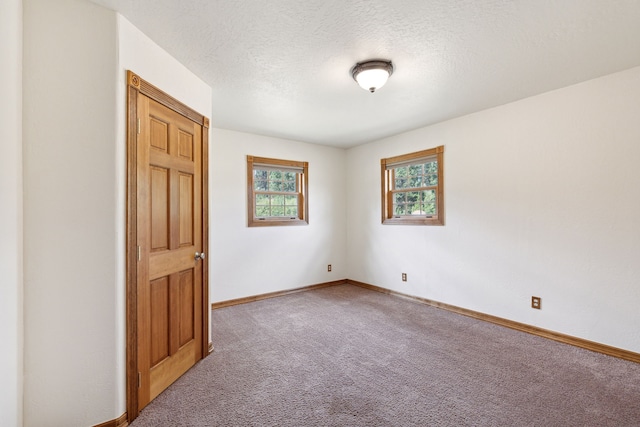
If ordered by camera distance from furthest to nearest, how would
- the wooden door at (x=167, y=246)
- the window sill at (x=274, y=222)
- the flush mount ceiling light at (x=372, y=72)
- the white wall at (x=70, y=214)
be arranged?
the window sill at (x=274, y=222) < the flush mount ceiling light at (x=372, y=72) < the wooden door at (x=167, y=246) < the white wall at (x=70, y=214)

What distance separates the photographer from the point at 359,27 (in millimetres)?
1947

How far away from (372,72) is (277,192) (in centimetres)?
274

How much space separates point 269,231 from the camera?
461cm

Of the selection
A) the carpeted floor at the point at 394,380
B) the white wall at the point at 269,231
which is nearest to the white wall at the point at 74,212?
the carpeted floor at the point at 394,380

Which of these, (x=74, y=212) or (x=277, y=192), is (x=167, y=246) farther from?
(x=277, y=192)

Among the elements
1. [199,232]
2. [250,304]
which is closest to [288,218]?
[250,304]

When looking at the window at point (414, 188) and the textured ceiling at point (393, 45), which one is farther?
the window at point (414, 188)

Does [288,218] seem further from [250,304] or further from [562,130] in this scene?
[562,130]

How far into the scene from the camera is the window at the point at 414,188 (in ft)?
13.4

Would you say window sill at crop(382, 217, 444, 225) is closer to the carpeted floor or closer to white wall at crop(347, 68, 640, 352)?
white wall at crop(347, 68, 640, 352)

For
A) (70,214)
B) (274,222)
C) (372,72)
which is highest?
(372,72)
